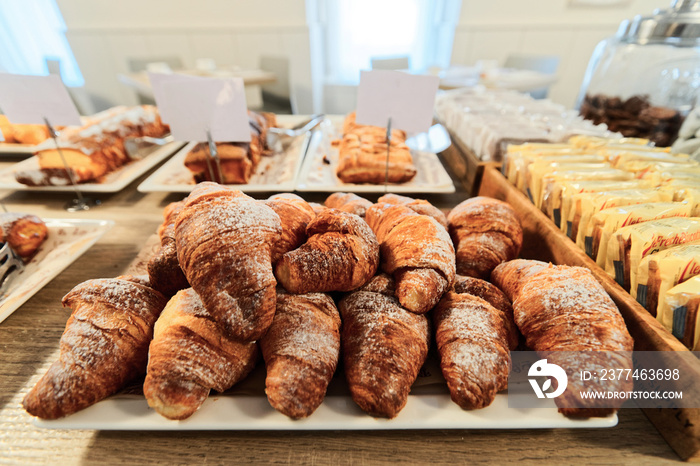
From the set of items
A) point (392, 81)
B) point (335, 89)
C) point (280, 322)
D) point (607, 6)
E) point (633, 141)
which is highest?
point (607, 6)

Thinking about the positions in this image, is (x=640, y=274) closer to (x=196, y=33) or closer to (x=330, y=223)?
(x=330, y=223)

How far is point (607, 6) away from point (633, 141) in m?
4.38

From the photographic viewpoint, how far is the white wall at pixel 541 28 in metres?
4.27

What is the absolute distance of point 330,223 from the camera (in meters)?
0.72

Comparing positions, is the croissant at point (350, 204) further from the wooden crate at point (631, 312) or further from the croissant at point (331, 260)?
the wooden crate at point (631, 312)

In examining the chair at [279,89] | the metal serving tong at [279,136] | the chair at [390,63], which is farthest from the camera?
the chair at [279,89]

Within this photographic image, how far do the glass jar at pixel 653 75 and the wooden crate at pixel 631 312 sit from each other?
0.96 m

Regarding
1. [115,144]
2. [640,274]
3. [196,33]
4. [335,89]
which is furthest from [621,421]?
[196,33]

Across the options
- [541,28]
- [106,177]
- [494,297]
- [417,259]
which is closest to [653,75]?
[494,297]

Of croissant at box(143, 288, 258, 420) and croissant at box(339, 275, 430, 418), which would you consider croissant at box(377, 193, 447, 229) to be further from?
croissant at box(143, 288, 258, 420)

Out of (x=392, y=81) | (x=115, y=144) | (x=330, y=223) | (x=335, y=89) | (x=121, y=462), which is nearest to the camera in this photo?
(x=121, y=462)

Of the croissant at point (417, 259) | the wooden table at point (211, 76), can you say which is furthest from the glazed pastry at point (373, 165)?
the wooden table at point (211, 76)

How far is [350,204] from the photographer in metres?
1.01

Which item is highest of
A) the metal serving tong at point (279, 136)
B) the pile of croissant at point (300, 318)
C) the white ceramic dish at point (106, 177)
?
the pile of croissant at point (300, 318)
